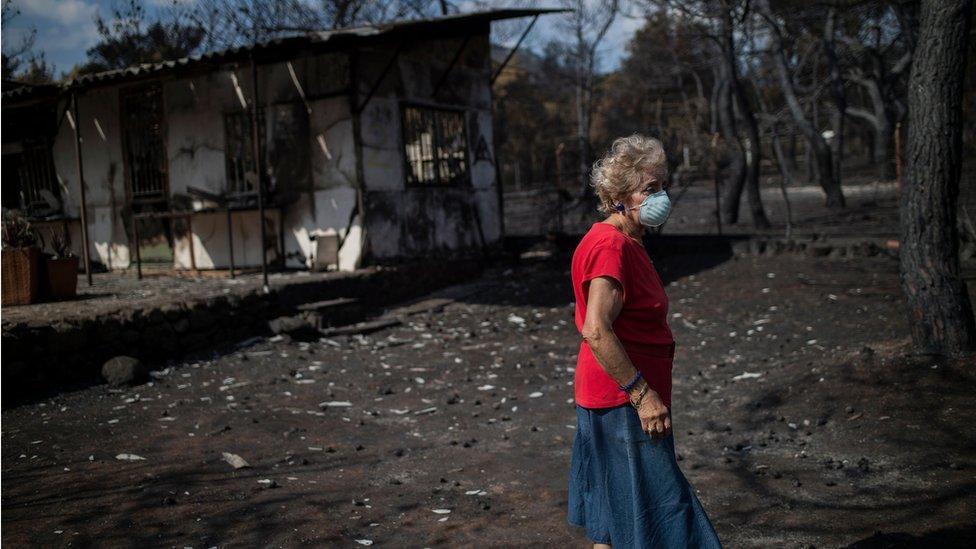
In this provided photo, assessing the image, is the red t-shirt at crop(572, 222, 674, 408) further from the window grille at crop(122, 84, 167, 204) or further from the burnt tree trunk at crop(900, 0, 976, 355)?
the window grille at crop(122, 84, 167, 204)

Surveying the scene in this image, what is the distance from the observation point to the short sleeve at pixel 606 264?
2532 millimetres

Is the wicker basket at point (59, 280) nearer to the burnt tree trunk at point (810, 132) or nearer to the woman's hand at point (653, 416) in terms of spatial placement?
the woman's hand at point (653, 416)

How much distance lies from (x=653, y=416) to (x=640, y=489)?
27cm

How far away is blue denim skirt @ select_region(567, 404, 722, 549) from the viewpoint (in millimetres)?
2590

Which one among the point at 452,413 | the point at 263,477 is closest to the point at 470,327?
the point at 452,413

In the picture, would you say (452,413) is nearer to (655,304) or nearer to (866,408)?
(866,408)

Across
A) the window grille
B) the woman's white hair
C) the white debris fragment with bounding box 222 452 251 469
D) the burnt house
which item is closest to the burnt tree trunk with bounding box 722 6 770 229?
the burnt house

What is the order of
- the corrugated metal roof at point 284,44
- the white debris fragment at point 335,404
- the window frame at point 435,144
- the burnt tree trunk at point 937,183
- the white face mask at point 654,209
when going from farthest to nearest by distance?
the window frame at point 435,144 < the corrugated metal roof at point 284,44 < the white debris fragment at point 335,404 < the burnt tree trunk at point 937,183 < the white face mask at point 654,209

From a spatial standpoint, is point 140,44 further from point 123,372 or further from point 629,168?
point 629,168

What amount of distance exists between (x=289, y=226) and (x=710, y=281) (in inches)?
A: 261

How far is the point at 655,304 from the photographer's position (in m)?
2.65

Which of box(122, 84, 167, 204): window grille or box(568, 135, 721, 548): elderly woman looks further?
box(122, 84, 167, 204): window grille

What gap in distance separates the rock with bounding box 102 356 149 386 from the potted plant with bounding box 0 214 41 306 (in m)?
1.87

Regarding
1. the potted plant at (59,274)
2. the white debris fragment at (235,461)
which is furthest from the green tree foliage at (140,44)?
the white debris fragment at (235,461)
